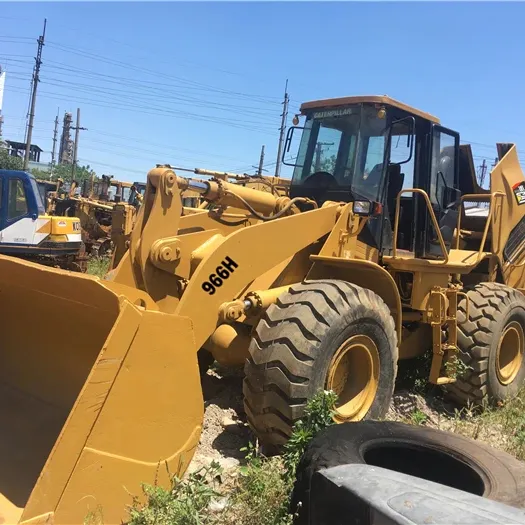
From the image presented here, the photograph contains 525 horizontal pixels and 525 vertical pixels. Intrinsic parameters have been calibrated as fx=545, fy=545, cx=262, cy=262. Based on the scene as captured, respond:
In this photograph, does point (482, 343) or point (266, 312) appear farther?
point (482, 343)

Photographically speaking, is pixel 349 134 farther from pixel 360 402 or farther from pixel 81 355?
pixel 81 355

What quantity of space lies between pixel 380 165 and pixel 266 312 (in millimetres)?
2108

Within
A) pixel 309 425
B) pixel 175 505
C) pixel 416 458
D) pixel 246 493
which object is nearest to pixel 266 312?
pixel 309 425

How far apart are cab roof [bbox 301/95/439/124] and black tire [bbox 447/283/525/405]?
2024mm

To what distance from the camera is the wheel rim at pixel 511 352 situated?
20.6ft

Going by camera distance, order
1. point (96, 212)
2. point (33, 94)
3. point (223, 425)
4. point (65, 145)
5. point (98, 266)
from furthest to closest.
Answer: point (65, 145) < point (33, 94) < point (96, 212) < point (98, 266) < point (223, 425)

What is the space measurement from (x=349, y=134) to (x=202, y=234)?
1.80 meters

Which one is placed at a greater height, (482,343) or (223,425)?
(482,343)

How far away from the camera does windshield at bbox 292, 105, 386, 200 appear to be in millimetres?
5145

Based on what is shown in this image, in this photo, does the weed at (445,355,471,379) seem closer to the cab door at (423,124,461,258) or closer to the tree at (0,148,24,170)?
the cab door at (423,124,461,258)

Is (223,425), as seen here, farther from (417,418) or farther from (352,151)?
(352,151)

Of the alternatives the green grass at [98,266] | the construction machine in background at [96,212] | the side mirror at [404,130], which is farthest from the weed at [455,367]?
the construction machine in background at [96,212]

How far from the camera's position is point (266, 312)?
4.02 m

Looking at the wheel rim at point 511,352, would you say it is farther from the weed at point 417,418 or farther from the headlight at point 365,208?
the headlight at point 365,208
